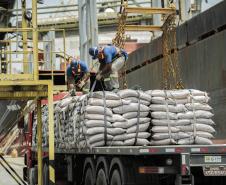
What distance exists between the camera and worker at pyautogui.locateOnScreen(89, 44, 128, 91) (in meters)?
11.4

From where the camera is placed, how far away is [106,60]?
37.5 feet

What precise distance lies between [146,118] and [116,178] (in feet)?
3.62

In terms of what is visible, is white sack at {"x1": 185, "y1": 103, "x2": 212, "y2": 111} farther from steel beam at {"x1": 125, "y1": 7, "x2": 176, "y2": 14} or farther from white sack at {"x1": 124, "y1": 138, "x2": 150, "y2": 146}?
steel beam at {"x1": 125, "y1": 7, "x2": 176, "y2": 14}

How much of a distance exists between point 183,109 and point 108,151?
1388mm

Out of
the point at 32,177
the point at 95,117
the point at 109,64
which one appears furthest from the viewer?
the point at 32,177

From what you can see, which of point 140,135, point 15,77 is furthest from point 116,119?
point 15,77

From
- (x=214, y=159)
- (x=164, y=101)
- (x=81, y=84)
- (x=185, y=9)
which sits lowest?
(x=214, y=159)

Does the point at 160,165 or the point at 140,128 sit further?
the point at 140,128

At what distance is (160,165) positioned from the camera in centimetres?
799

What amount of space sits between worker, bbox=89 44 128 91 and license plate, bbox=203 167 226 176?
4.12m

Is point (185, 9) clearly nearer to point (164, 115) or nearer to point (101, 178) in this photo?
point (101, 178)

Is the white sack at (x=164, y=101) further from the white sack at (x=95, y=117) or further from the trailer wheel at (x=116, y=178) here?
the trailer wheel at (x=116, y=178)

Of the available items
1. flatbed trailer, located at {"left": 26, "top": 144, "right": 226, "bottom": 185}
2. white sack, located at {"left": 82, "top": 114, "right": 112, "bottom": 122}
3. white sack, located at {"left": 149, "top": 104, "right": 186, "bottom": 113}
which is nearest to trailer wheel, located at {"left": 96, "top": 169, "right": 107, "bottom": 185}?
flatbed trailer, located at {"left": 26, "top": 144, "right": 226, "bottom": 185}

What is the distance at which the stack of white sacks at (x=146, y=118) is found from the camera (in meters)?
8.91
